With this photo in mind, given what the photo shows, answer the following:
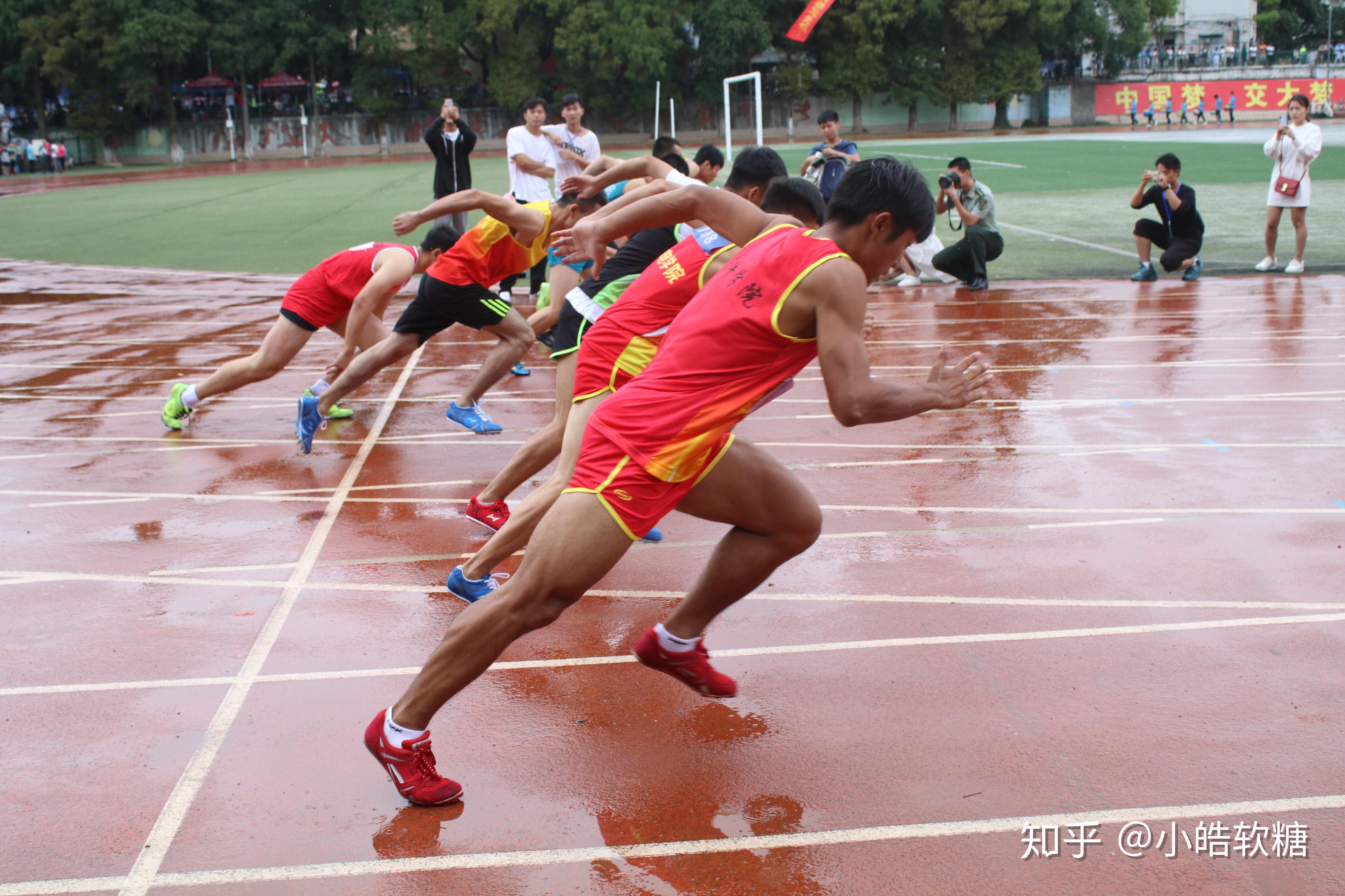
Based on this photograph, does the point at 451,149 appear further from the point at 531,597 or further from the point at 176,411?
the point at 531,597

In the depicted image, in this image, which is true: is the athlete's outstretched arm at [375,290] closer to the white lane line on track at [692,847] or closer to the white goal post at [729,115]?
the white goal post at [729,115]

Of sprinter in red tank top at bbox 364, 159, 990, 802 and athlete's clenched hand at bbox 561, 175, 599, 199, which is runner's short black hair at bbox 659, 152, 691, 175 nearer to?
athlete's clenched hand at bbox 561, 175, 599, 199

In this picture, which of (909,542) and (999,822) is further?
(909,542)

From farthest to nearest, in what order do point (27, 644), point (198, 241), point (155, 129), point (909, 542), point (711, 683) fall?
point (155, 129)
point (198, 241)
point (909, 542)
point (27, 644)
point (711, 683)

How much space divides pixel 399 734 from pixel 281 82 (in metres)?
57.2

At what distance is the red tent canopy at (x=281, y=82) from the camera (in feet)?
177

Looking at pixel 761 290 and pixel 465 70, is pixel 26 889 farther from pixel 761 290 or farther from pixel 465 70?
pixel 465 70

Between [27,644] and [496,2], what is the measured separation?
5206 centimetres

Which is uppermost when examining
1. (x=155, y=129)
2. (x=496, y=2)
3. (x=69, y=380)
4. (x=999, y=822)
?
(x=496, y=2)

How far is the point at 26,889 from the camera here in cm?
277

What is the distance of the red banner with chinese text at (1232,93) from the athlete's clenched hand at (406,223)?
187 feet

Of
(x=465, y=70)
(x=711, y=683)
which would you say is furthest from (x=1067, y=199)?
(x=465, y=70)

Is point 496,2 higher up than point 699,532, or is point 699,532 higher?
point 496,2

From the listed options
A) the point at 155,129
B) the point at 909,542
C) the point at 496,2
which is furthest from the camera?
the point at 155,129
